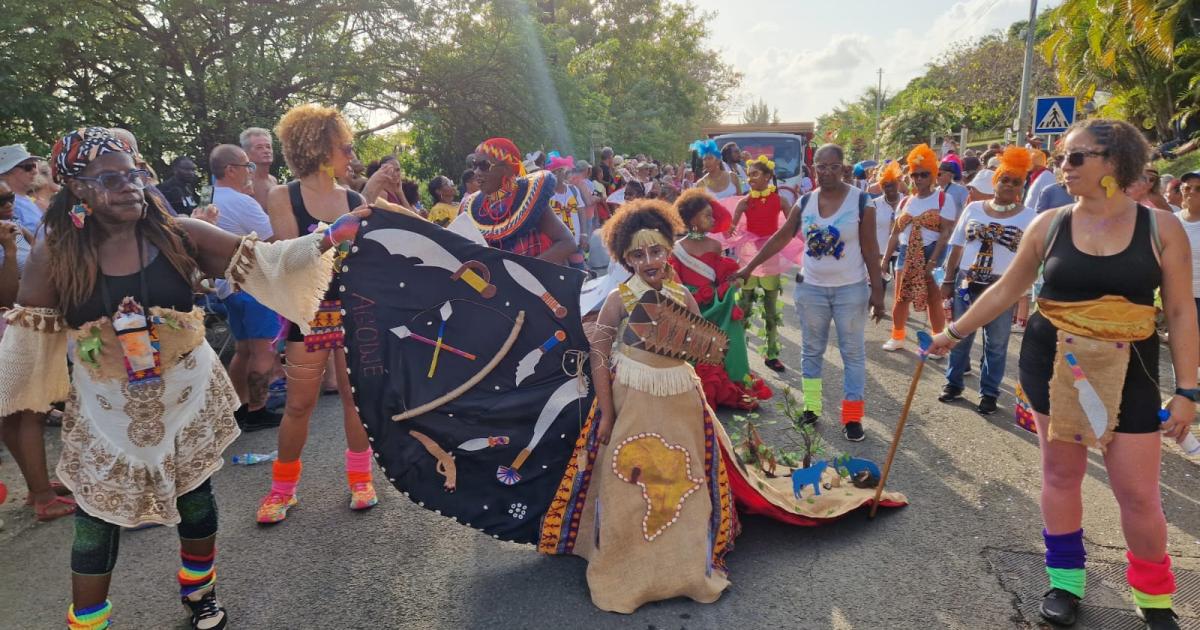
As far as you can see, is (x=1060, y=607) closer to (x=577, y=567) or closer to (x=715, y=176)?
(x=577, y=567)

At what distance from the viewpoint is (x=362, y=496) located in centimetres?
429

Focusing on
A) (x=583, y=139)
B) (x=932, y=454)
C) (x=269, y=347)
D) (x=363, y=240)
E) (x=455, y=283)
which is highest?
(x=583, y=139)

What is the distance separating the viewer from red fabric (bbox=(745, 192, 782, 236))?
6.88m

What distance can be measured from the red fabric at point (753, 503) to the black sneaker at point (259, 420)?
386 cm

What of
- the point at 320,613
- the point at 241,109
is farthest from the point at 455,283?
the point at 241,109

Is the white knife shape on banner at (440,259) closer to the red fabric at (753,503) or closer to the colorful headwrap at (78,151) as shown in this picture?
the colorful headwrap at (78,151)

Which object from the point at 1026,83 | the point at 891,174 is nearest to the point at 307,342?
the point at 891,174

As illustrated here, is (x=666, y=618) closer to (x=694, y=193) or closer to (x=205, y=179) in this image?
(x=694, y=193)

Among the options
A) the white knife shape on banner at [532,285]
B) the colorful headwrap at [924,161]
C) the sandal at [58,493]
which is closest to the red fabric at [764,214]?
the colorful headwrap at [924,161]

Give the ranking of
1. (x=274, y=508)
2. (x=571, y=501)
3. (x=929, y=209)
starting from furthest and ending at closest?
(x=929, y=209) → (x=274, y=508) → (x=571, y=501)

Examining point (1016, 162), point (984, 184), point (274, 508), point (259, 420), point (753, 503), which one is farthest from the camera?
point (984, 184)

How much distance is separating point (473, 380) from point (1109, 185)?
2.77 meters

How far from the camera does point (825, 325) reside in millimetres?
5453

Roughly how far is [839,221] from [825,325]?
0.77 m
